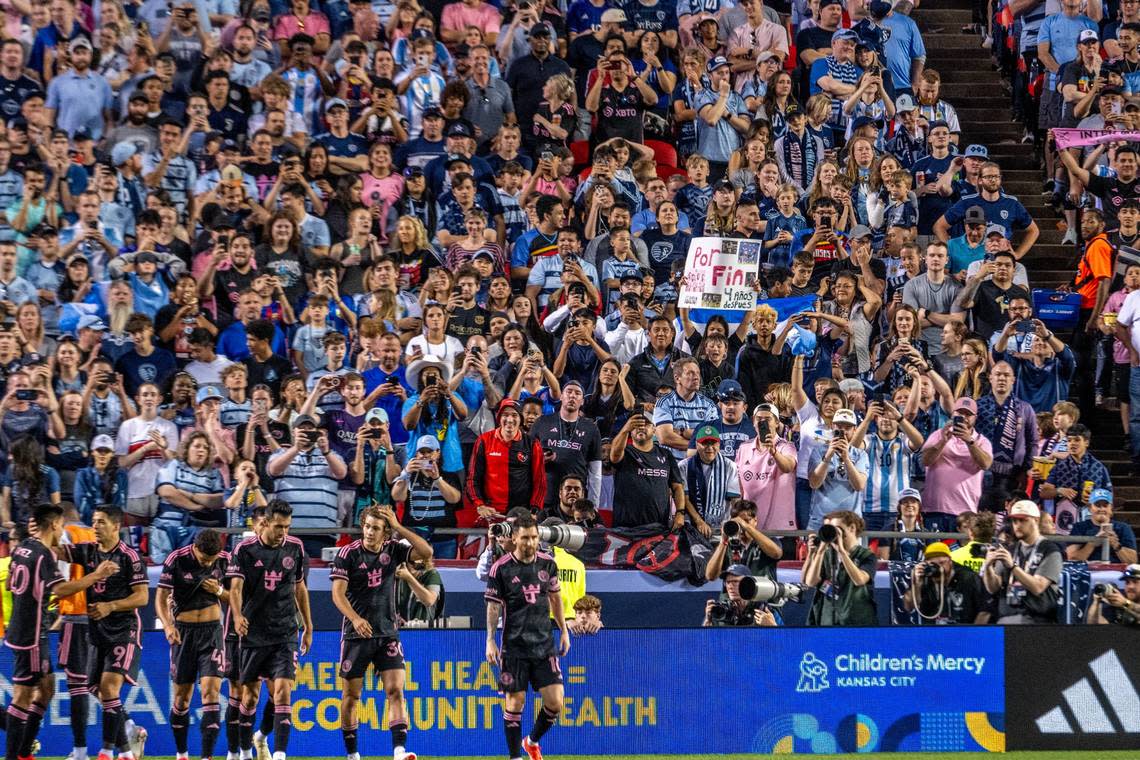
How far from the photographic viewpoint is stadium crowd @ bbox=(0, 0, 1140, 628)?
17.7 m

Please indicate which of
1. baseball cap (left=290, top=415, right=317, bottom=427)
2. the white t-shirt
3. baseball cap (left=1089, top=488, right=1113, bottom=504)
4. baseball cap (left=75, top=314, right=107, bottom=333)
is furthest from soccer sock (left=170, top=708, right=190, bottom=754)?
baseball cap (left=1089, top=488, right=1113, bottom=504)

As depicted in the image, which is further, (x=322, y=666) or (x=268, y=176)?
(x=268, y=176)

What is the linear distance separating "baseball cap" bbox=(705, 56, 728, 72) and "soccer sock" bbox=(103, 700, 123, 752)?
37.4 ft

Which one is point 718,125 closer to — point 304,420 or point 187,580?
point 304,420

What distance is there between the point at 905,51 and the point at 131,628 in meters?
14.0

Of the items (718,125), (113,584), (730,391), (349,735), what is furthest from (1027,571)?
(718,125)

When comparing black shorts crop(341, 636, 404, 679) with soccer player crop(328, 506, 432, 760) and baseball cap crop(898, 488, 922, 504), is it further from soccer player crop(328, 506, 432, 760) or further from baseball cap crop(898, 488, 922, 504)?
baseball cap crop(898, 488, 922, 504)

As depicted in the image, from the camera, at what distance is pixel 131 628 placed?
49.7 feet

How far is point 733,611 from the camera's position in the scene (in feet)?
54.3

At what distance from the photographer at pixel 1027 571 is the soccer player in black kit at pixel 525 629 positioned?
409 centimetres

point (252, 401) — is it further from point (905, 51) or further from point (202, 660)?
point (905, 51)

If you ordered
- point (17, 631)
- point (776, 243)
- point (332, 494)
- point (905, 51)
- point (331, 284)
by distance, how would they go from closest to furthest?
point (17, 631)
point (332, 494)
point (331, 284)
point (776, 243)
point (905, 51)

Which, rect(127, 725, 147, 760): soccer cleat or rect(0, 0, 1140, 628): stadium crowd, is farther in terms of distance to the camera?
rect(0, 0, 1140, 628): stadium crowd

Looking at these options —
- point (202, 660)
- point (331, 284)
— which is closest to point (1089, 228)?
point (331, 284)
